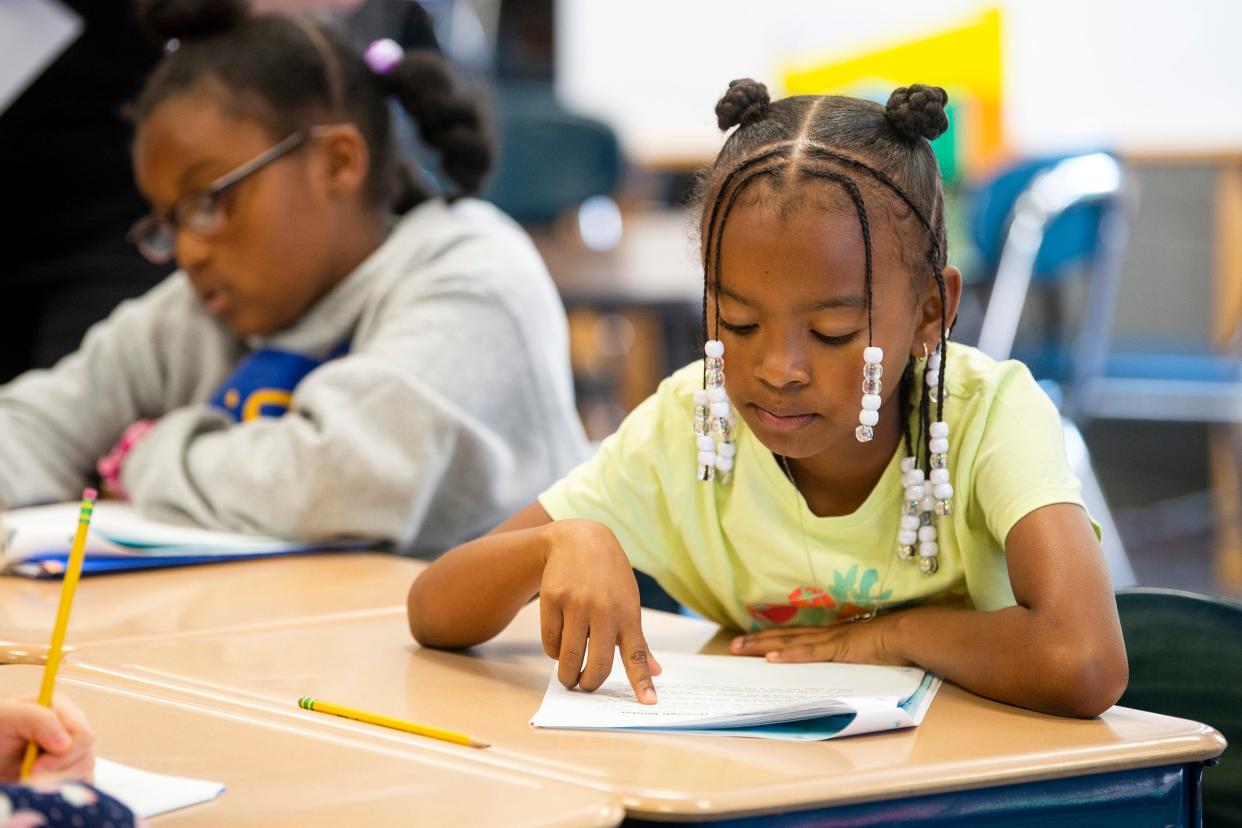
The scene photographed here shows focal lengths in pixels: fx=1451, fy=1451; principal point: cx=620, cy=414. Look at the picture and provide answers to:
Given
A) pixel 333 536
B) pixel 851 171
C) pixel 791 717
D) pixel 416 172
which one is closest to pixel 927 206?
pixel 851 171

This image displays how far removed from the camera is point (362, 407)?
5.36 ft

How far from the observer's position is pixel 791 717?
3.02 ft

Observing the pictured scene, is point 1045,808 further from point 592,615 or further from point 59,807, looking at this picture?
point 59,807

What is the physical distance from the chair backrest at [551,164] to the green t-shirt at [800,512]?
308cm

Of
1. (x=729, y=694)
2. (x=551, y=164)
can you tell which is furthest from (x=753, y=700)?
(x=551, y=164)

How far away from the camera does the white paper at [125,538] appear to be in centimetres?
151

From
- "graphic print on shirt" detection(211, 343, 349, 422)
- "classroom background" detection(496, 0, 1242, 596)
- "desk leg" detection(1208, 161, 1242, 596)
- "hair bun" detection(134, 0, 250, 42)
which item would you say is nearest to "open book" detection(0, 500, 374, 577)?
"graphic print on shirt" detection(211, 343, 349, 422)

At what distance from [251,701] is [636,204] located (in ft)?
16.5

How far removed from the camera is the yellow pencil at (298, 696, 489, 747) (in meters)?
0.91

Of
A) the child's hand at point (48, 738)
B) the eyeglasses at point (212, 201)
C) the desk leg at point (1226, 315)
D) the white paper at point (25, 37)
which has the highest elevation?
the white paper at point (25, 37)

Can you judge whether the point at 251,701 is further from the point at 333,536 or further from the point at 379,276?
the point at 379,276

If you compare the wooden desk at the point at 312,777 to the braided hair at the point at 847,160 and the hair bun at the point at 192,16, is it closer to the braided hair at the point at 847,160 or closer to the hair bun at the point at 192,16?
the braided hair at the point at 847,160

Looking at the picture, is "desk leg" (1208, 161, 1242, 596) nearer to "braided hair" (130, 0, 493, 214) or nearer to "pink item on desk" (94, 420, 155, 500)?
"braided hair" (130, 0, 493, 214)

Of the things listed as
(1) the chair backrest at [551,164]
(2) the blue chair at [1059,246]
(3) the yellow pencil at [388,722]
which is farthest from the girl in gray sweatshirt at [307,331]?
(1) the chair backrest at [551,164]
